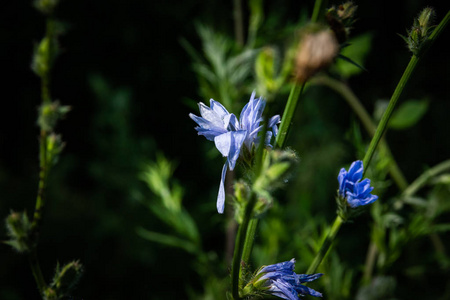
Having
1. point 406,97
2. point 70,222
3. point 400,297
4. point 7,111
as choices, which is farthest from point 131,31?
point 400,297

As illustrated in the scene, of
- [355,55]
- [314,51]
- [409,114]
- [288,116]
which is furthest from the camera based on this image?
[355,55]

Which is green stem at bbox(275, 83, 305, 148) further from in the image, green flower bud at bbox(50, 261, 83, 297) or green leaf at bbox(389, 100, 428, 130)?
green leaf at bbox(389, 100, 428, 130)

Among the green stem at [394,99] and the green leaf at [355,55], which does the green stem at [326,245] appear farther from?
the green leaf at [355,55]

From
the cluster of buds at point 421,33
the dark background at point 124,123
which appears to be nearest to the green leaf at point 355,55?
the dark background at point 124,123

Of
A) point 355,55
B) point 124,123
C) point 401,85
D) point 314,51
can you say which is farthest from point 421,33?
point 124,123

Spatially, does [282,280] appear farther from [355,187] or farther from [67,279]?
[67,279]
